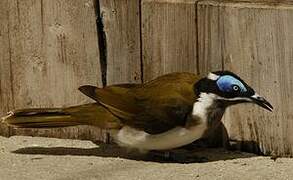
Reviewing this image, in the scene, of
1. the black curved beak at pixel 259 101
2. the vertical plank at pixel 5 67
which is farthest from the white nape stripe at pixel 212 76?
the vertical plank at pixel 5 67

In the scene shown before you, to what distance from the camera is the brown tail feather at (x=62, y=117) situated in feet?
17.4

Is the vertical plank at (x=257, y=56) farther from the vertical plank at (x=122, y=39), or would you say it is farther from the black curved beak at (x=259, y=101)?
the vertical plank at (x=122, y=39)

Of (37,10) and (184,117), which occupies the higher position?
(37,10)

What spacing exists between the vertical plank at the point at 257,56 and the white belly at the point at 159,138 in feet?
0.99

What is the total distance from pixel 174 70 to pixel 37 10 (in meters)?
0.94

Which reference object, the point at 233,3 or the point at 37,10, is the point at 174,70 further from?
the point at 37,10

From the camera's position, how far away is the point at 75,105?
18.3 feet

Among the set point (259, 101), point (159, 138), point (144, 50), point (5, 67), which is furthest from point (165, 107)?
point (5, 67)

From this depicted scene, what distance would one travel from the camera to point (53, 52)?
5.54 m

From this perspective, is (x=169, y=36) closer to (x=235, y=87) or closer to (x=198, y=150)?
(x=235, y=87)

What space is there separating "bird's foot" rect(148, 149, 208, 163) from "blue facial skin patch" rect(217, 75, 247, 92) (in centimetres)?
49

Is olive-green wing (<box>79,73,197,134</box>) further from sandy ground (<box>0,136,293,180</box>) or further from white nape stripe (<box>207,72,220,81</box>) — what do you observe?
sandy ground (<box>0,136,293,180</box>)

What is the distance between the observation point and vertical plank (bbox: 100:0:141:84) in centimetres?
535

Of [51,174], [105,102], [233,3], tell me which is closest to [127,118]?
[105,102]
